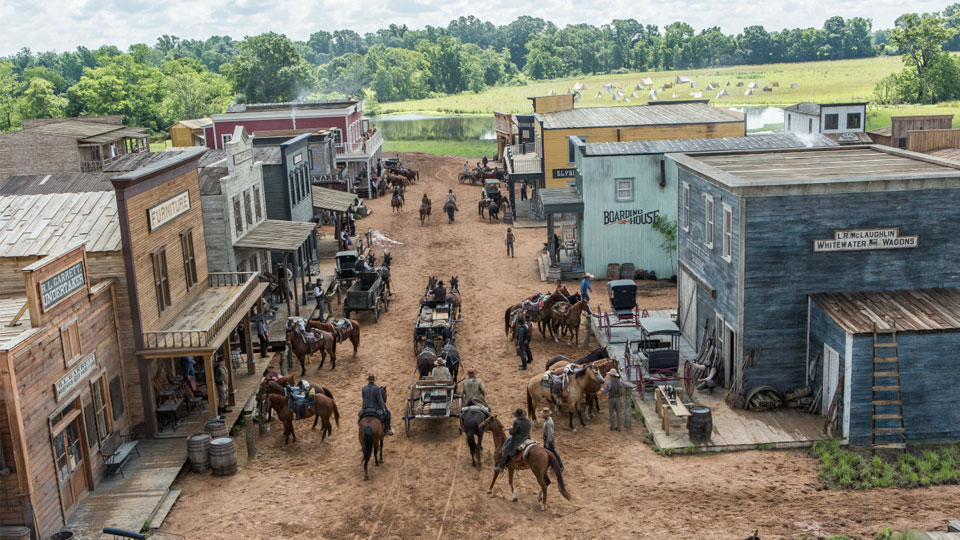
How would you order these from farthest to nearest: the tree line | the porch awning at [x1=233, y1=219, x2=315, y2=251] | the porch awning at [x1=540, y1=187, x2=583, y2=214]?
the tree line < the porch awning at [x1=540, y1=187, x2=583, y2=214] < the porch awning at [x1=233, y1=219, x2=315, y2=251]

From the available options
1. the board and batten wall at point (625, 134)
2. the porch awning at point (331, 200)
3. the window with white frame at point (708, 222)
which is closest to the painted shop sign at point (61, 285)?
the window with white frame at point (708, 222)

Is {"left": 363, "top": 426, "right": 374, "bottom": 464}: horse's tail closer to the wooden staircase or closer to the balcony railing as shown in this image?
the balcony railing

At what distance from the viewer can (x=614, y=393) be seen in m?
19.2

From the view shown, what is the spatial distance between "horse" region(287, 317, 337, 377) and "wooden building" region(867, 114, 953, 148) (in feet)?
122

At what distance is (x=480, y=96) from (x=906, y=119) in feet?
393

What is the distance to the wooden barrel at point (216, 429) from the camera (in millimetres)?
18756

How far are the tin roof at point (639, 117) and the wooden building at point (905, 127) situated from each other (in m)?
9.50

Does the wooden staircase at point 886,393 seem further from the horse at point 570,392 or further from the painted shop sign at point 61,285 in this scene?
the painted shop sign at point 61,285

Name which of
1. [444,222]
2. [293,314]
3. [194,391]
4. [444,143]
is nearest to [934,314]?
[194,391]

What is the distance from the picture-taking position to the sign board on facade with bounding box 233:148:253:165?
29.5m

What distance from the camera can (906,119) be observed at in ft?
161

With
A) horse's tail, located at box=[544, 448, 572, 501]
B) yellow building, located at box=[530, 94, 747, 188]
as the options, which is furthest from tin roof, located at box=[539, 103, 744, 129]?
horse's tail, located at box=[544, 448, 572, 501]

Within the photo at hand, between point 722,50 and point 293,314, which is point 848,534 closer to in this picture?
point 293,314

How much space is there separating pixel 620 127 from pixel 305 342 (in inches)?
1025
